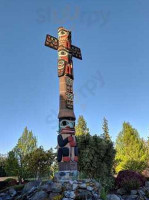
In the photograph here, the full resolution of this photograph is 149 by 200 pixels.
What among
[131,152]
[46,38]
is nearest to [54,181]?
[46,38]

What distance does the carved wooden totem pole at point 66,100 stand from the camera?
58.1 feet

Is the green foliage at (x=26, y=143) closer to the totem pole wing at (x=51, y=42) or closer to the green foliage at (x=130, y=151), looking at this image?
the green foliage at (x=130, y=151)

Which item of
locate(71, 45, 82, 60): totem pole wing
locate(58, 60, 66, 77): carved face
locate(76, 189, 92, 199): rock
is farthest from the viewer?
locate(71, 45, 82, 60): totem pole wing

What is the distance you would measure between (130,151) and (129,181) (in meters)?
18.8

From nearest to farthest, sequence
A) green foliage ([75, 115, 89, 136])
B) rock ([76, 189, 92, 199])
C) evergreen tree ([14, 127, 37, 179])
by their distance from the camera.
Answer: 1. rock ([76, 189, 92, 199])
2. evergreen tree ([14, 127, 37, 179])
3. green foliage ([75, 115, 89, 136])

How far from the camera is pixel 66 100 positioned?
1969 centimetres

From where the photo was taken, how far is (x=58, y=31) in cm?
2295

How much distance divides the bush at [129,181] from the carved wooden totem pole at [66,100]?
18.8ft

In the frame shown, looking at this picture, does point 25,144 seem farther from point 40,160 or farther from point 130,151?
point 130,151

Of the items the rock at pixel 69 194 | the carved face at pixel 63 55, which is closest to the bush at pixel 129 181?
the rock at pixel 69 194

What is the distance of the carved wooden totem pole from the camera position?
17719 millimetres

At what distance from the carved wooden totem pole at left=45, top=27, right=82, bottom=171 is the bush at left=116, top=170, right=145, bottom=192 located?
5.72 metres

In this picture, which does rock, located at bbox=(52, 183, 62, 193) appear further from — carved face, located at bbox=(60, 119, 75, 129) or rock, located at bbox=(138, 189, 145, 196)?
rock, located at bbox=(138, 189, 145, 196)

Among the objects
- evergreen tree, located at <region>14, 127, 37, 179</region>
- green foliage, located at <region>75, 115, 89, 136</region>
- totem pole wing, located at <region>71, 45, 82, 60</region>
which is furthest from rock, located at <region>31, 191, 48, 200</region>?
green foliage, located at <region>75, 115, 89, 136</region>
